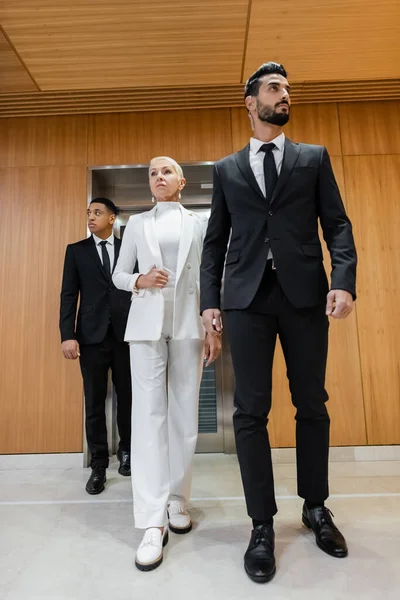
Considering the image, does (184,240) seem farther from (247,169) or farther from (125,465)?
(125,465)

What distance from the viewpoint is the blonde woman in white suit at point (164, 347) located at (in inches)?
62.1

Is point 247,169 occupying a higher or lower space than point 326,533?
higher

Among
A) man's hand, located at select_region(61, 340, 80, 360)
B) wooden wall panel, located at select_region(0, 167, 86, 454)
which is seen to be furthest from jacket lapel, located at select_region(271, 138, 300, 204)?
wooden wall panel, located at select_region(0, 167, 86, 454)

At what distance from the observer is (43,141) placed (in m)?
3.36

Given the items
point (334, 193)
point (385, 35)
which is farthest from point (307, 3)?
point (334, 193)

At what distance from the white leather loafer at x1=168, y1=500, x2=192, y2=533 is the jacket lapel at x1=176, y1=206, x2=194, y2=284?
39.2 inches

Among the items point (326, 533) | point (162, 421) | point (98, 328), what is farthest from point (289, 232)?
point (98, 328)

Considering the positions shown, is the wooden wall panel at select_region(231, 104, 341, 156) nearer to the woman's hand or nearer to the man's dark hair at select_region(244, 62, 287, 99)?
the man's dark hair at select_region(244, 62, 287, 99)

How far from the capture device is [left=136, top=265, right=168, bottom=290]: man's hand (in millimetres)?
1635

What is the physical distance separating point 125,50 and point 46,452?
2950mm

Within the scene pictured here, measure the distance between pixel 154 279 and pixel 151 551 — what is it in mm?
1007

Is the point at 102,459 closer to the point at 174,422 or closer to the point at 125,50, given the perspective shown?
the point at 174,422

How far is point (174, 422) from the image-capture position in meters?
1.74

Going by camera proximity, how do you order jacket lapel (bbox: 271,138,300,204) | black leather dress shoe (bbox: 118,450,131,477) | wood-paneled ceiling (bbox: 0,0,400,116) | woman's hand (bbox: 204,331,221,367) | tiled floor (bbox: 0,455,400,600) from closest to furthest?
tiled floor (bbox: 0,455,400,600) → jacket lapel (bbox: 271,138,300,204) → woman's hand (bbox: 204,331,221,367) → wood-paneled ceiling (bbox: 0,0,400,116) → black leather dress shoe (bbox: 118,450,131,477)
